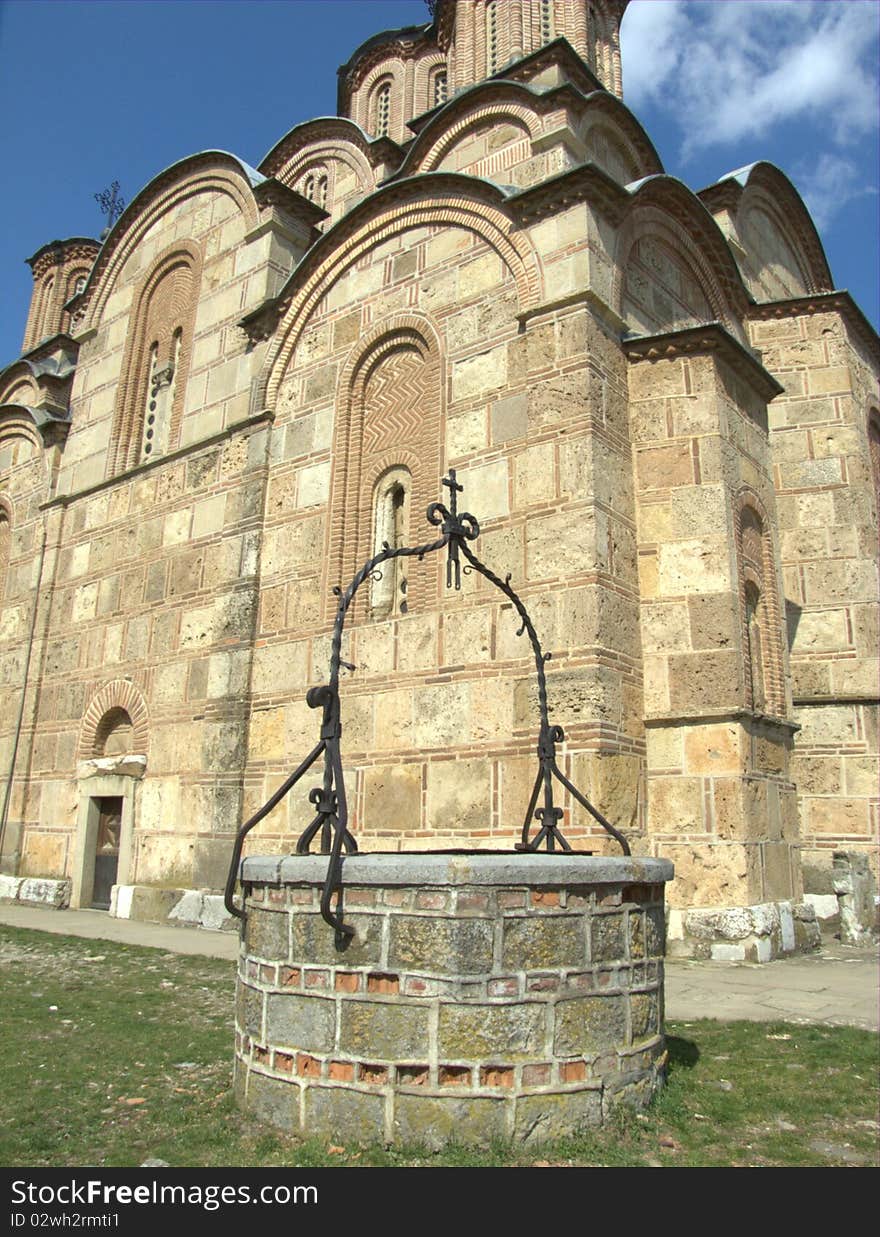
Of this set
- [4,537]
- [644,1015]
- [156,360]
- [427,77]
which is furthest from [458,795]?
[427,77]

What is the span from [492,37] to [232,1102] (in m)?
15.2

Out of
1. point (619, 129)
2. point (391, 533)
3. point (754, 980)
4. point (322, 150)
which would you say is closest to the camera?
point (754, 980)

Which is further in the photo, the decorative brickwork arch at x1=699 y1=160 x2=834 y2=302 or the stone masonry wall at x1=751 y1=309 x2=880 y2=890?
the decorative brickwork arch at x1=699 y1=160 x2=834 y2=302

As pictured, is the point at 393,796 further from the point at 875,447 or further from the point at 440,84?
the point at 440,84

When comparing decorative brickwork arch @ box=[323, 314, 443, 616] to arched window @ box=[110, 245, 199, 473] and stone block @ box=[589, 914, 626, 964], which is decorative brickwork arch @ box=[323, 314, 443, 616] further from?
stone block @ box=[589, 914, 626, 964]

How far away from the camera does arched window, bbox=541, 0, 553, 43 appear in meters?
13.8

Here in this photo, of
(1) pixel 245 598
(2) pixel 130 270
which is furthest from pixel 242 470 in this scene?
(2) pixel 130 270

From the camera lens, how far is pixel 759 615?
952 cm

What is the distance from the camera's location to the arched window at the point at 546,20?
13.8m

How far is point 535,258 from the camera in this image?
930 cm

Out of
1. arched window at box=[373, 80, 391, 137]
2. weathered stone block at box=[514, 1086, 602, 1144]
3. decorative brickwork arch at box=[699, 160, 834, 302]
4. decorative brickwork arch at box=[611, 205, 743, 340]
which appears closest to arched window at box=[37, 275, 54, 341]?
arched window at box=[373, 80, 391, 137]

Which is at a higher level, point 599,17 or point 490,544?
point 599,17
